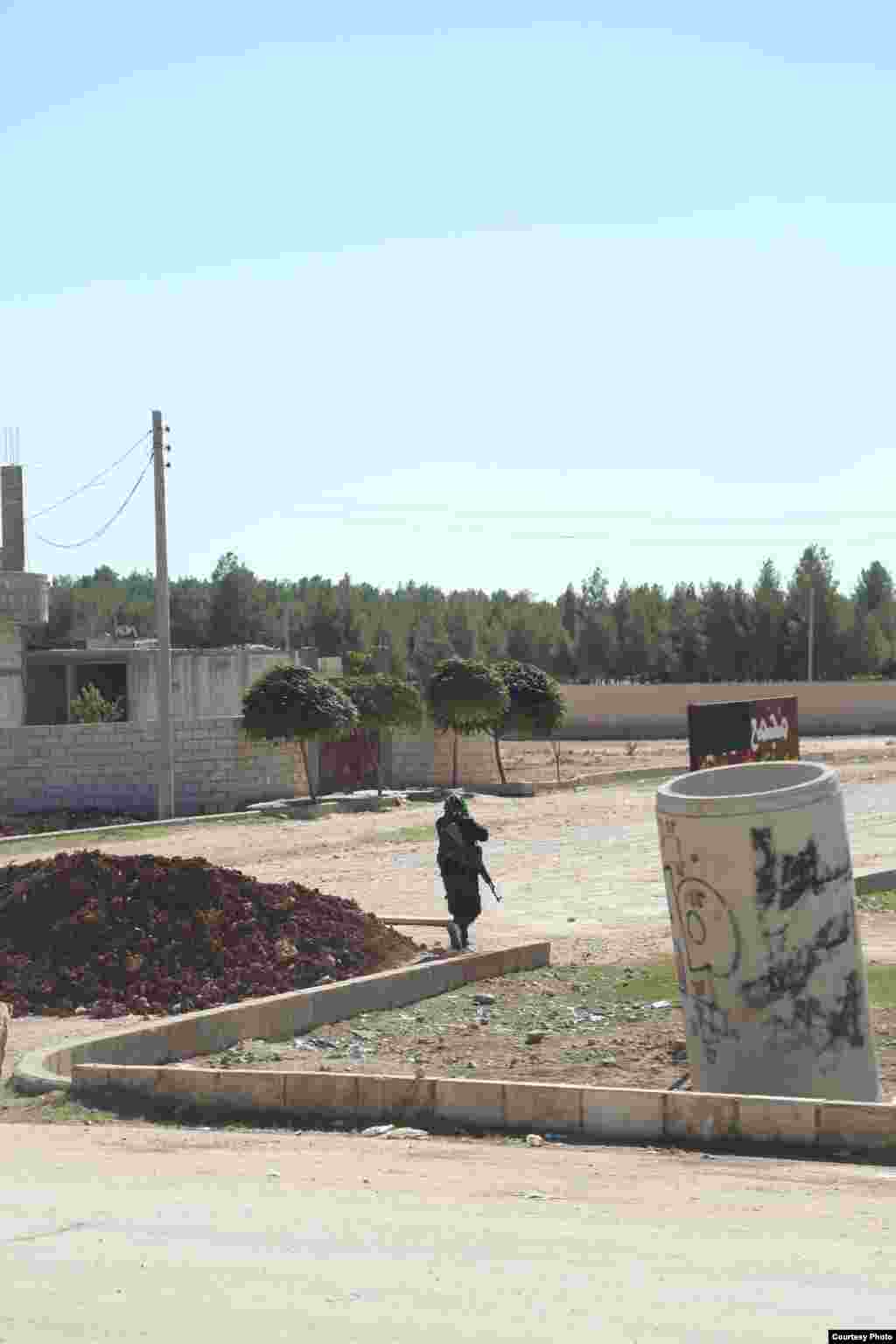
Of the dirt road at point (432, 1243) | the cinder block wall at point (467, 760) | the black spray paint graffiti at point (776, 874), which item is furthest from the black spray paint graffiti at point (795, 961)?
the cinder block wall at point (467, 760)

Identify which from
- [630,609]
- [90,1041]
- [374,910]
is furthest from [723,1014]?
[630,609]

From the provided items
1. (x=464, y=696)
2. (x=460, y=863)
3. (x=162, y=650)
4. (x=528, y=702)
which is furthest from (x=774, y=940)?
(x=528, y=702)

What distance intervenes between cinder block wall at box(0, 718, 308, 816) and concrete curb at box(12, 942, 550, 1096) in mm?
19118

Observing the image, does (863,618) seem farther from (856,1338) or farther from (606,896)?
(856,1338)

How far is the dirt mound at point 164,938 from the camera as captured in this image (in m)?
13.9

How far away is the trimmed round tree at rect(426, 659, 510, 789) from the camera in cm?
3956

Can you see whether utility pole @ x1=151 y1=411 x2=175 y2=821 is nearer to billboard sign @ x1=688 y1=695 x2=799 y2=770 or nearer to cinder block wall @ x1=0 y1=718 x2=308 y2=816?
cinder block wall @ x1=0 y1=718 x2=308 y2=816

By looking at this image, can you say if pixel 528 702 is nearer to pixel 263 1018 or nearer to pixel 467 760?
pixel 467 760

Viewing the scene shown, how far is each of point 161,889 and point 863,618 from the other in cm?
8975

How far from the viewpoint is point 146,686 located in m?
48.8

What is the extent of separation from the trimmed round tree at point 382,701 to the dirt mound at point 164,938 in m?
22.3

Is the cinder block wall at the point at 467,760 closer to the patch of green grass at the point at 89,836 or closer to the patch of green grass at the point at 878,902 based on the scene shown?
the patch of green grass at the point at 89,836

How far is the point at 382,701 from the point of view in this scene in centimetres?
3866

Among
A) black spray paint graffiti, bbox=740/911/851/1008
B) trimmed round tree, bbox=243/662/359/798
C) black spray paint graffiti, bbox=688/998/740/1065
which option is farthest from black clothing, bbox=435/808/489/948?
trimmed round tree, bbox=243/662/359/798
